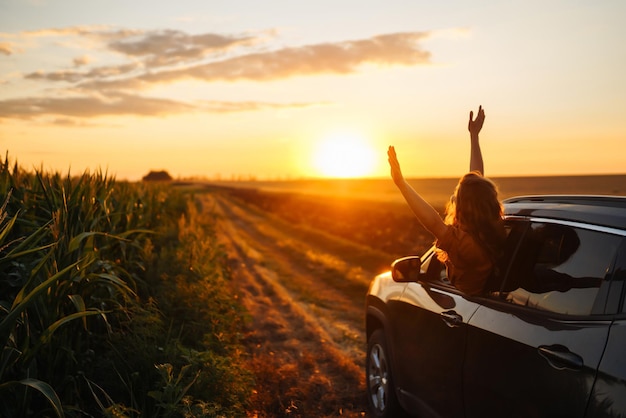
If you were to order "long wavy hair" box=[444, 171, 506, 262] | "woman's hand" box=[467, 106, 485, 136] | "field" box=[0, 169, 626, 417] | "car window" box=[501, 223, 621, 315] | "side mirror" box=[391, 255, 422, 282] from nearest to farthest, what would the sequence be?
"car window" box=[501, 223, 621, 315] < "long wavy hair" box=[444, 171, 506, 262] < "field" box=[0, 169, 626, 417] < "side mirror" box=[391, 255, 422, 282] < "woman's hand" box=[467, 106, 485, 136]

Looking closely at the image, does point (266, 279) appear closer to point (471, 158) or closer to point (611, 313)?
point (471, 158)

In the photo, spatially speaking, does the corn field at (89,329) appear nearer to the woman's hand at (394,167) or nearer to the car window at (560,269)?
the woman's hand at (394,167)

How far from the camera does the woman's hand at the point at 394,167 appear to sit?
13.2ft

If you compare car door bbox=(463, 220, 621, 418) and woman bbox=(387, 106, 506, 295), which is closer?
car door bbox=(463, 220, 621, 418)

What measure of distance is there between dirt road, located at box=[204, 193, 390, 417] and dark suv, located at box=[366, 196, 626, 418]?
1578 millimetres

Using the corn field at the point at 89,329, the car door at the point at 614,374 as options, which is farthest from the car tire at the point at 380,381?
the car door at the point at 614,374

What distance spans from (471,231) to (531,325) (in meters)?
0.80

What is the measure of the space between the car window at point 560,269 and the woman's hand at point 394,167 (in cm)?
88

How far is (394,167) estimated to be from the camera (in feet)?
13.3

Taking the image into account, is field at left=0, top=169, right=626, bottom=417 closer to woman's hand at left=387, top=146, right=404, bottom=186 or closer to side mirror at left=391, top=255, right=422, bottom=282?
side mirror at left=391, top=255, right=422, bottom=282

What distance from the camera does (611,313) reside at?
258cm

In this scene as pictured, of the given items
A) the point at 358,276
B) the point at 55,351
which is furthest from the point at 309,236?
the point at 55,351

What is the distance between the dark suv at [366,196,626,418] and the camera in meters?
2.58

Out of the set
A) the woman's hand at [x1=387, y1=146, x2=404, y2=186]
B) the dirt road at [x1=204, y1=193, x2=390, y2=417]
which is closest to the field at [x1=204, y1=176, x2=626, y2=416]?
the dirt road at [x1=204, y1=193, x2=390, y2=417]
